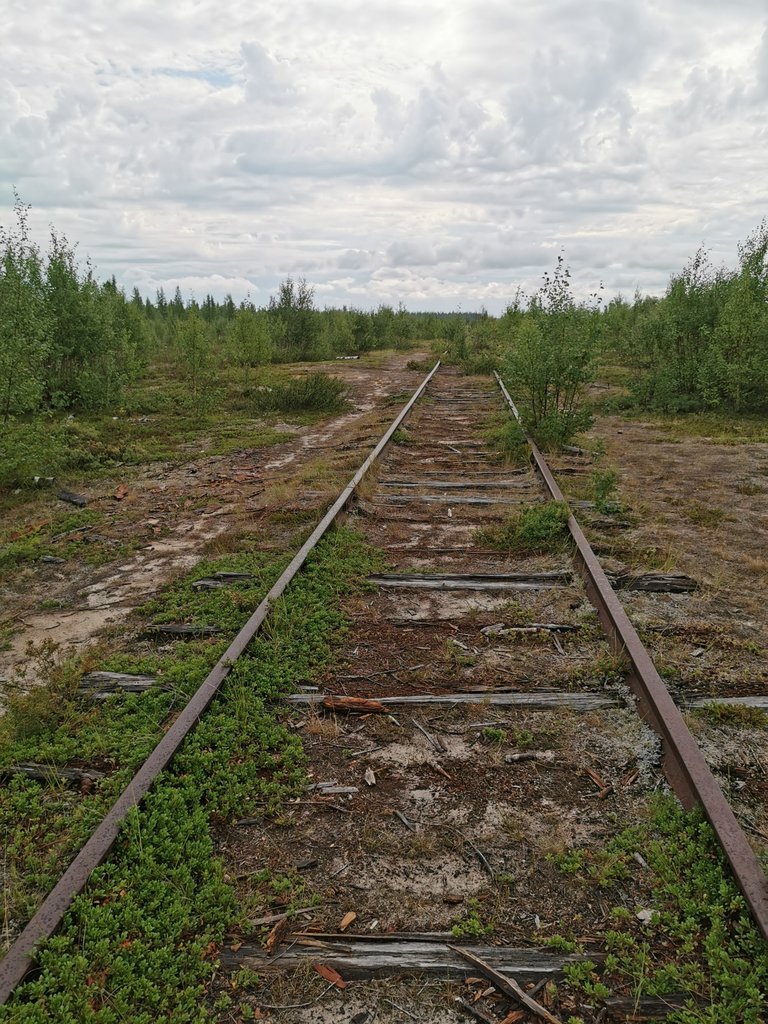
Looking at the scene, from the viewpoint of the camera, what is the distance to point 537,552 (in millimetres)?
5785

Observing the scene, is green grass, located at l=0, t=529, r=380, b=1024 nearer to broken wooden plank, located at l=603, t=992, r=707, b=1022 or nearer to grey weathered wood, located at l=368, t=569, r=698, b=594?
grey weathered wood, located at l=368, t=569, r=698, b=594

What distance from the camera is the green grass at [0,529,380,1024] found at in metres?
2.09

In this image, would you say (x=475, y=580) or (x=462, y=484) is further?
(x=462, y=484)

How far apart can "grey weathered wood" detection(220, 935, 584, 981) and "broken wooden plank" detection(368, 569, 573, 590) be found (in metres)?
2.98

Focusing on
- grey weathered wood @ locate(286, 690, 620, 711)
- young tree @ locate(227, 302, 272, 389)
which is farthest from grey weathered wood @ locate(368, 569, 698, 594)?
young tree @ locate(227, 302, 272, 389)

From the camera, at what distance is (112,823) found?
2.61 meters

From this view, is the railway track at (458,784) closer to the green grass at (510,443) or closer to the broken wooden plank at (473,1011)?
the broken wooden plank at (473,1011)

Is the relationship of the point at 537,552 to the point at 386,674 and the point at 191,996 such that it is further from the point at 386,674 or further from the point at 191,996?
the point at 191,996

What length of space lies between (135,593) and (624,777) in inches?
149

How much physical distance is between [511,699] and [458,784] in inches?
27.7

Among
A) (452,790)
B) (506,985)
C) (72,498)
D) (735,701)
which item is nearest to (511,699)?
(452,790)

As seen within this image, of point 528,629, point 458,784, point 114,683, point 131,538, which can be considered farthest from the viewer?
point 131,538

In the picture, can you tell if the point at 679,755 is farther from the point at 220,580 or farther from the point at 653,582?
the point at 220,580

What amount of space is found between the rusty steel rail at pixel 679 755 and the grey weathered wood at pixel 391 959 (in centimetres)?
65
